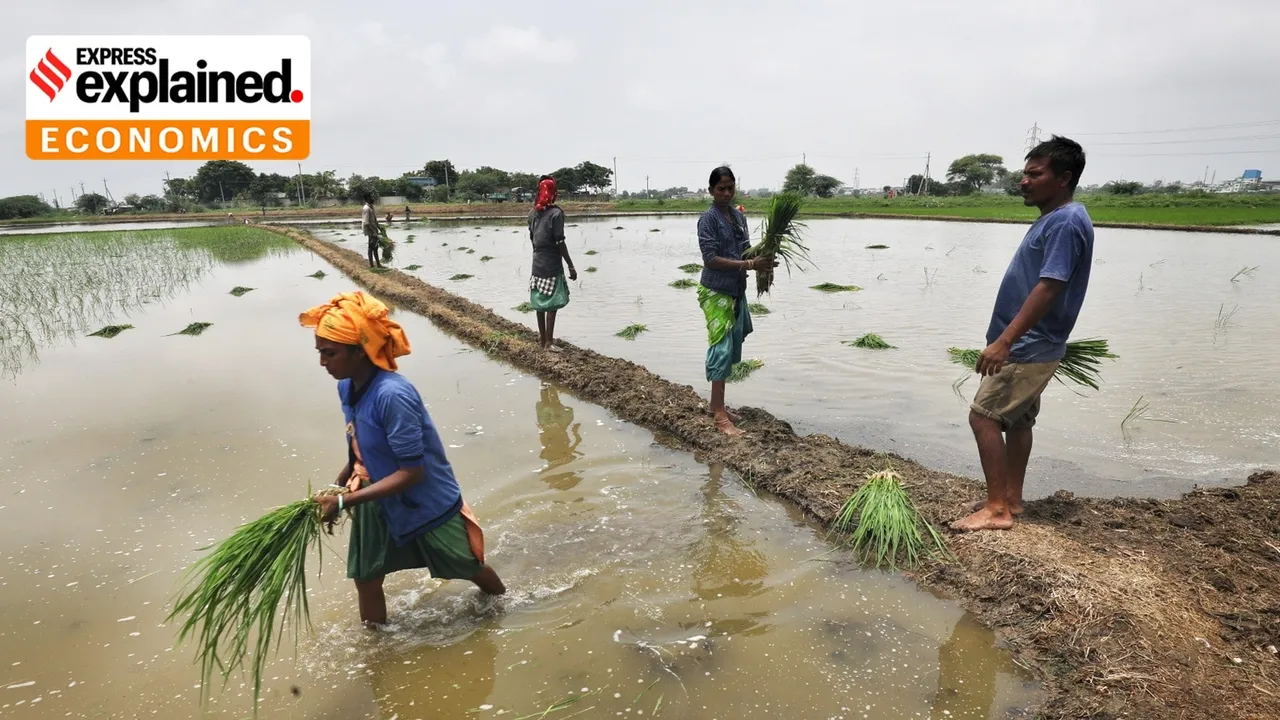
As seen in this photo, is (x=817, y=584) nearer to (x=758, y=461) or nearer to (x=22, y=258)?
(x=758, y=461)

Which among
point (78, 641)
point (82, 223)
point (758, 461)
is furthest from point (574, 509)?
point (82, 223)

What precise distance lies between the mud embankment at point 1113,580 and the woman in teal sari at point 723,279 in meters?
0.52

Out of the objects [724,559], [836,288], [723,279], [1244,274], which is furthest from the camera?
[1244,274]

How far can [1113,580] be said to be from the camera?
8.20ft

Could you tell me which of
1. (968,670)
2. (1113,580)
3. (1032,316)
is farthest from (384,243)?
(1113,580)

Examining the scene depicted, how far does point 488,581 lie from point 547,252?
4.11 m

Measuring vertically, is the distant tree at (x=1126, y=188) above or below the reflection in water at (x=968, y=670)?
above

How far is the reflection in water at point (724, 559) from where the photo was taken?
2.85m

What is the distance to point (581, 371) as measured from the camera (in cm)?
592

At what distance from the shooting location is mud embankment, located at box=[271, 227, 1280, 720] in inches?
81.6

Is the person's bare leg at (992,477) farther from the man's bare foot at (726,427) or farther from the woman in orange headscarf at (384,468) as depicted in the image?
the woman in orange headscarf at (384,468)

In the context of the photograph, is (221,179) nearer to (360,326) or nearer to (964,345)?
(964,345)

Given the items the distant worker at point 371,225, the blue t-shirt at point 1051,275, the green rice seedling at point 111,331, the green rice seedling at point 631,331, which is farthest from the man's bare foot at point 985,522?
the distant worker at point 371,225

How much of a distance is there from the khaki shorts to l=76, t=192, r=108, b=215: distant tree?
70805mm
